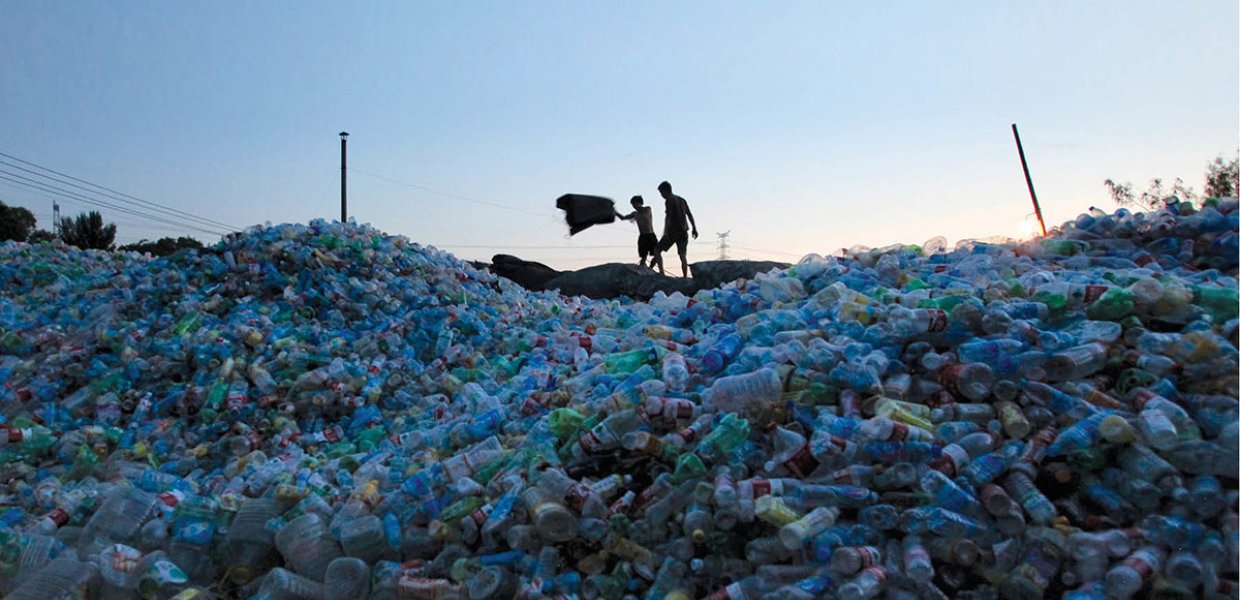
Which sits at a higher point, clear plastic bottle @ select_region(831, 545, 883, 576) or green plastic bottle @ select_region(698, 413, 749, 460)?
green plastic bottle @ select_region(698, 413, 749, 460)

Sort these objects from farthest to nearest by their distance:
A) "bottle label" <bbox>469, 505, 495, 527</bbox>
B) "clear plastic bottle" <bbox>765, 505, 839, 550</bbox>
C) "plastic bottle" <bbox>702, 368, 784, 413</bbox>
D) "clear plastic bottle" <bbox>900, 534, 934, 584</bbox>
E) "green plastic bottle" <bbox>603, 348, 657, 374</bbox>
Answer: "green plastic bottle" <bbox>603, 348, 657, 374</bbox>
"plastic bottle" <bbox>702, 368, 784, 413</bbox>
"bottle label" <bbox>469, 505, 495, 527</bbox>
"clear plastic bottle" <bbox>765, 505, 839, 550</bbox>
"clear plastic bottle" <bbox>900, 534, 934, 584</bbox>

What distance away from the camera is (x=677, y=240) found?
437 inches

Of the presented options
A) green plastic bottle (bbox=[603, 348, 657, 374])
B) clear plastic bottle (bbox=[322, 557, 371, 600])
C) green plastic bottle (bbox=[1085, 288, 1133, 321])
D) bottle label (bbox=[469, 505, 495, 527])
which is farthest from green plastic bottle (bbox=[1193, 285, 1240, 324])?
clear plastic bottle (bbox=[322, 557, 371, 600])

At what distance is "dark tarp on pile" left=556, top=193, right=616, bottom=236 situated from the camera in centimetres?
1203


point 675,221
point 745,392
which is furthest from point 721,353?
point 675,221

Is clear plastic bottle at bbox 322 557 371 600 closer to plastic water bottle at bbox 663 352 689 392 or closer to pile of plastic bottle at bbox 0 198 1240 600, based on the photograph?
pile of plastic bottle at bbox 0 198 1240 600

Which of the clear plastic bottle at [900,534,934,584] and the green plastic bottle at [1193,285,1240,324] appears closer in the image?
the clear plastic bottle at [900,534,934,584]

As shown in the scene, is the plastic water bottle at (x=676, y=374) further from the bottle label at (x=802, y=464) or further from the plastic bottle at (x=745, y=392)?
the bottle label at (x=802, y=464)

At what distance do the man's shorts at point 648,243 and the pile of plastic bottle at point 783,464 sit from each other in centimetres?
668

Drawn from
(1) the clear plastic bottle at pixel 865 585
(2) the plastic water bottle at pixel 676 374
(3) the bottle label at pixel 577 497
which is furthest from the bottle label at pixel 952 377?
(3) the bottle label at pixel 577 497

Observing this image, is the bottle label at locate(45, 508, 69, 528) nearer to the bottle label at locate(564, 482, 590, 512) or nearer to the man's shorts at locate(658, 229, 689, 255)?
the bottle label at locate(564, 482, 590, 512)

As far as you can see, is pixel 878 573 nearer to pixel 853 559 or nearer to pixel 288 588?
pixel 853 559

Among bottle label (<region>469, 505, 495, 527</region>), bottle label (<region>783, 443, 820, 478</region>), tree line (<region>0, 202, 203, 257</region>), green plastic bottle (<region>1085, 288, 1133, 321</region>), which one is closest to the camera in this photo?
bottle label (<region>783, 443, 820, 478</region>)

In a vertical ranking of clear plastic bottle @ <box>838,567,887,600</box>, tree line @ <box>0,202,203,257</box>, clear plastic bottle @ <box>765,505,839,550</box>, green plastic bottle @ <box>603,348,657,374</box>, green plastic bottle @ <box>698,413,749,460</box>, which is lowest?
clear plastic bottle @ <box>838,567,887,600</box>
